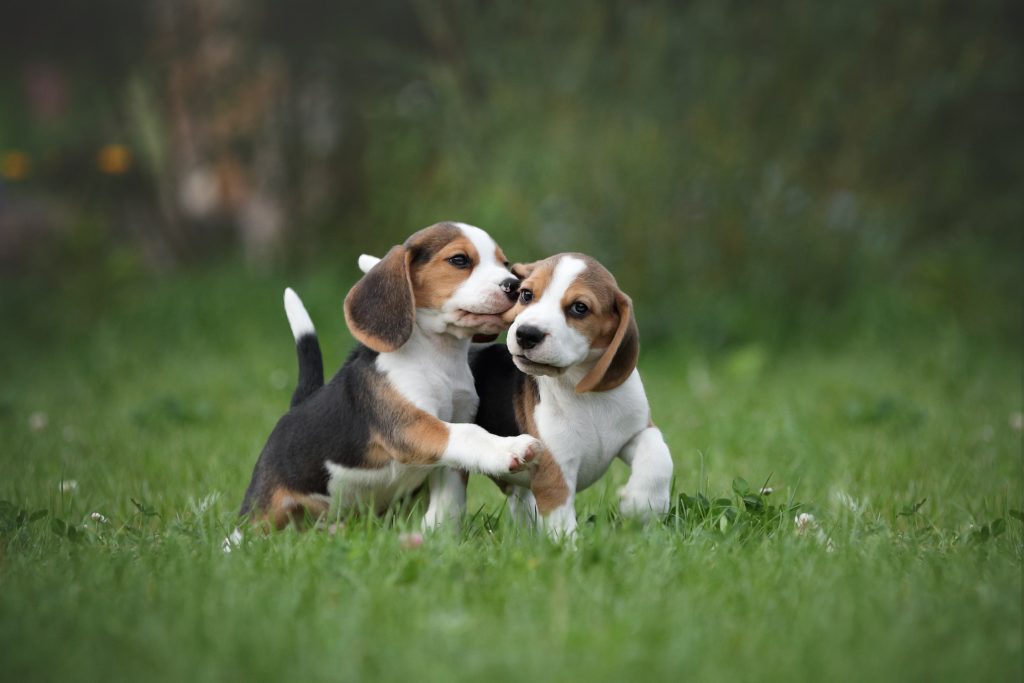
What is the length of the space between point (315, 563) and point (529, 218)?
5214 millimetres

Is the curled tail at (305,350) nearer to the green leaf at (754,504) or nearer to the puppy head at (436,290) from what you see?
the puppy head at (436,290)

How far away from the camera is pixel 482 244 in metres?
3.88

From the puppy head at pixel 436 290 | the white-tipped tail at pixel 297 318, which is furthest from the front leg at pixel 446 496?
the white-tipped tail at pixel 297 318

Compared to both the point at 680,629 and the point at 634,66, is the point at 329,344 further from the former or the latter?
the point at 680,629

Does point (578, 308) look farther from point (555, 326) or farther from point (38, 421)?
point (38, 421)

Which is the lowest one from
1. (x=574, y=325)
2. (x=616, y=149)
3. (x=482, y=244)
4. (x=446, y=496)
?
(x=446, y=496)

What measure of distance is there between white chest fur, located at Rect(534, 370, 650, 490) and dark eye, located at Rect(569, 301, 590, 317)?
25 centimetres

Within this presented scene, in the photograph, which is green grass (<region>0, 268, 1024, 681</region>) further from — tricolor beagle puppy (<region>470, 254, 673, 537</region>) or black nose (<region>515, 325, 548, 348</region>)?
black nose (<region>515, 325, 548, 348</region>)

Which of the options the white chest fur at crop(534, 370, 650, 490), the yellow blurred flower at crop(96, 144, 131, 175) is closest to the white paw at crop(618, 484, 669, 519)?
the white chest fur at crop(534, 370, 650, 490)

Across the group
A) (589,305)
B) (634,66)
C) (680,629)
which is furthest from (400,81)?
(680,629)

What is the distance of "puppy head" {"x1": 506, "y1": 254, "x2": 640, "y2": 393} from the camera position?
3.44 meters

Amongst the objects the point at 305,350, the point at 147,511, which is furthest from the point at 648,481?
the point at 147,511

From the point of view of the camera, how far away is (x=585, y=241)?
8.05 meters

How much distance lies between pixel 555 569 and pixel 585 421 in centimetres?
62
